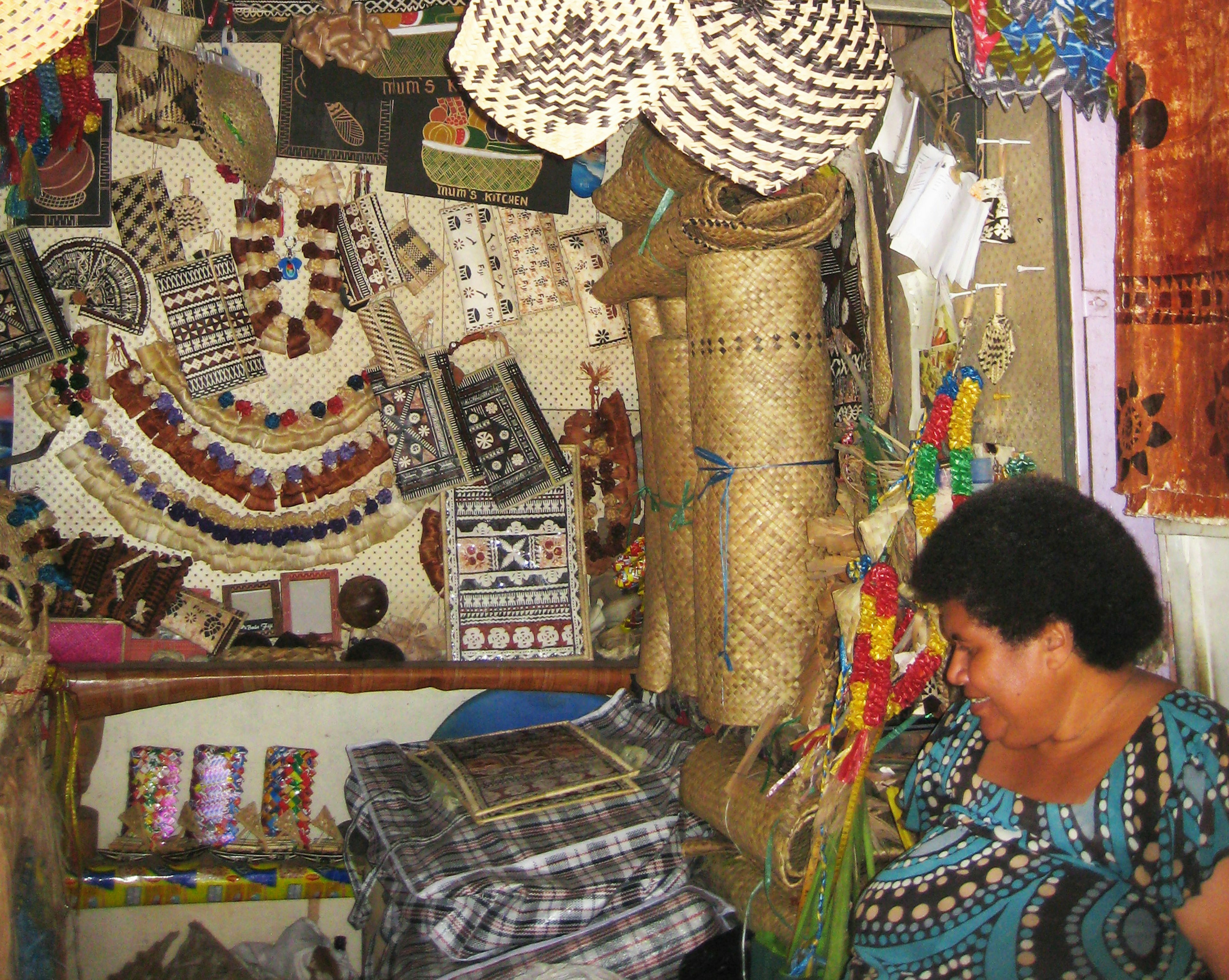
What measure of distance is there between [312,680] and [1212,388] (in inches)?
115

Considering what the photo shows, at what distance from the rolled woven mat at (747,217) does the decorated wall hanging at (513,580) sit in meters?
1.44

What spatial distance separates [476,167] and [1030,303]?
238cm

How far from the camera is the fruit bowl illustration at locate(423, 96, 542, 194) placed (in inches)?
145

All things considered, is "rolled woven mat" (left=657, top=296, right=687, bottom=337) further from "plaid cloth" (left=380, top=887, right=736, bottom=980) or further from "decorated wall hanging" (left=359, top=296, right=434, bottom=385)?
"plaid cloth" (left=380, top=887, right=736, bottom=980)

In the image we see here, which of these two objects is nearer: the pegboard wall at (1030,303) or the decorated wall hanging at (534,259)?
the pegboard wall at (1030,303)

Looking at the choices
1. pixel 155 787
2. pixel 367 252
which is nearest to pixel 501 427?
pixel 367 252

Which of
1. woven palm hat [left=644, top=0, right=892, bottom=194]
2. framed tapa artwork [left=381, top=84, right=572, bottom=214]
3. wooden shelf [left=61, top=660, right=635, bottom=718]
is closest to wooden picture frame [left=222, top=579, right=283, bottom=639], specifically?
wooden shelf [left=61, top=660, right=635, bottom=718]

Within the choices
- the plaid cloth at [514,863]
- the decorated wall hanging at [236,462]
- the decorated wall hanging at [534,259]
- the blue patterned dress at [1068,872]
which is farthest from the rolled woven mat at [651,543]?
the blue patterned dress at [1068,872]

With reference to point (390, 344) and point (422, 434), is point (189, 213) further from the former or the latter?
point (422, 434)

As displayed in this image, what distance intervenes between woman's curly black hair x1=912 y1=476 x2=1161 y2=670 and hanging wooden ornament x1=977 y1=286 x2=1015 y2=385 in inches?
21.9

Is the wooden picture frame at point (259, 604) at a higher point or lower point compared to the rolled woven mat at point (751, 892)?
higher

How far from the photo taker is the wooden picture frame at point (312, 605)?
12.2 ft

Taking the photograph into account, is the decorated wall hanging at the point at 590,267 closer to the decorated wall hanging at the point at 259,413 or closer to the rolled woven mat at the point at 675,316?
the rolled woven mat at the point at 675,316

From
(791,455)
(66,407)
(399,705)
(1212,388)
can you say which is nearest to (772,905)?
(791,455)
